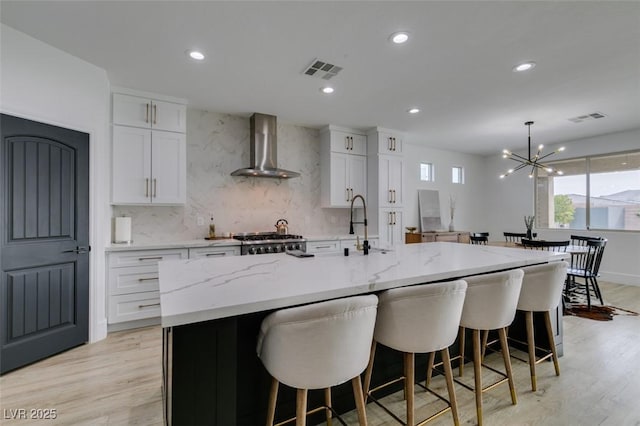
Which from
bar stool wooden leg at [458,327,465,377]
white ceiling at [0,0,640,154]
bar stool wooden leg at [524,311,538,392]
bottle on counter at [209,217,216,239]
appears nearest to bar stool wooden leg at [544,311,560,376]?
bar stool wooden leg at [524,311,538,392]

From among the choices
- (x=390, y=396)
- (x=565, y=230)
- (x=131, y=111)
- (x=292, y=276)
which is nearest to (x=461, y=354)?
(x=390, y=396)

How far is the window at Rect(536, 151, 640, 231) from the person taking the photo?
5285 mm

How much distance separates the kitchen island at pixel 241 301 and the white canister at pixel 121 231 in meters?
1.80

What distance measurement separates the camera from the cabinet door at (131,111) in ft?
11.1

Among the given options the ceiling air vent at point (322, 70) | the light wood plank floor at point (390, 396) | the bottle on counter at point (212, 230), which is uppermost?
the ceiling air vent at point (322, 70)

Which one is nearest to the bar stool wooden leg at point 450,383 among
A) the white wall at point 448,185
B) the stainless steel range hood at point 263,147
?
the stainless steel range hood at point 263,147

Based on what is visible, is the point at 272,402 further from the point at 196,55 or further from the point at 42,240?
the point at 196,55

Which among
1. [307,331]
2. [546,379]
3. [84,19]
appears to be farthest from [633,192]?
[84,19]

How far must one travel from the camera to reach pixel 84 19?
225 cm

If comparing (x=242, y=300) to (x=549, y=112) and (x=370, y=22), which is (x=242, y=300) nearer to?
(x=370, y=22)

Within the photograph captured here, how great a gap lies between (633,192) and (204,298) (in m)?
7.21

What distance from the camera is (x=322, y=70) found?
3027 millimetres

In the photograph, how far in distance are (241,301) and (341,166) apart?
398 centimetres

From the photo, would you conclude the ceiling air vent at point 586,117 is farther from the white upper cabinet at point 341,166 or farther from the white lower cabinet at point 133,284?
the white lower cabinet at point 133,284
